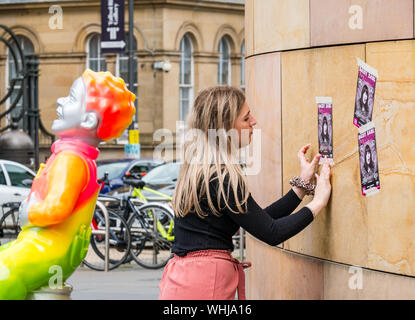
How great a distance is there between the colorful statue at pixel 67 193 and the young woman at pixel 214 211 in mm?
749

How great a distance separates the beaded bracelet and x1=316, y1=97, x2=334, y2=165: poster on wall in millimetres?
152

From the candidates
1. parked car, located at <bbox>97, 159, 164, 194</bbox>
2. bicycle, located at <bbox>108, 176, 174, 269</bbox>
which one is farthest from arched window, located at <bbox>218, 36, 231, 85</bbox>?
bicycle, located at <bbox>108, 176, 174, 269</bbox>

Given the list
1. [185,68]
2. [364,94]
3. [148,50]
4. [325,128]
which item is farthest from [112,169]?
[185,68]

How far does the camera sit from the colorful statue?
4801mm

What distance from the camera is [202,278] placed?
425 centimetres

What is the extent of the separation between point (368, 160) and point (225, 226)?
3.19 ft

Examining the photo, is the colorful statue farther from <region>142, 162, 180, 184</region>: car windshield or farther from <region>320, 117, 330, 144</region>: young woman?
<region>142, 162, 180, 184</region>: car windshield

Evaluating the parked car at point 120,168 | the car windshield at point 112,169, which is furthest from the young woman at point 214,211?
the car windshield at point 112,169

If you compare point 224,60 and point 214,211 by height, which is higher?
point 224,60

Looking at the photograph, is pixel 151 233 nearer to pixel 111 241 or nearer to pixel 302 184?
pixel 111 241

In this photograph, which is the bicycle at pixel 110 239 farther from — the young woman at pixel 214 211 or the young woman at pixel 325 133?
the young woman at pixel 214 211

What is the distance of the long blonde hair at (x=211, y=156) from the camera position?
166 inches

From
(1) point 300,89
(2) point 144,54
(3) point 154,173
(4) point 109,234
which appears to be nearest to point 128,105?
(1) point 300,89

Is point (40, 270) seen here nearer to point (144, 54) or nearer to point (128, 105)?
point (128, 105)
